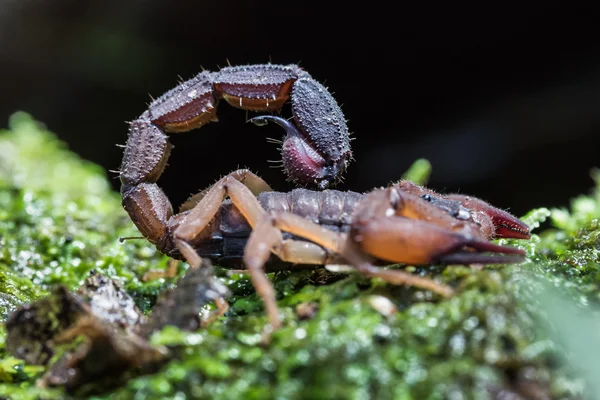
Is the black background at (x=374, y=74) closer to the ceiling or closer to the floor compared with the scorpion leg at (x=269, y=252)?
closer to the ceiling

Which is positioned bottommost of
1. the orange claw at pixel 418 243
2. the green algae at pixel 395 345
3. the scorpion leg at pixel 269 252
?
the green algae at pixel 395 345

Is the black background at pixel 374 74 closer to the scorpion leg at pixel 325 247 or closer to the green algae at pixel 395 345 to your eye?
the scorpion leg at pixel 325 247

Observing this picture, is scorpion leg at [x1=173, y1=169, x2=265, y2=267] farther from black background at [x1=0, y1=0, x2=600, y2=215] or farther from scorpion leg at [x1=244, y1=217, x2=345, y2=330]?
black background at [x1=0, y1=0, x2=600, y2=215]

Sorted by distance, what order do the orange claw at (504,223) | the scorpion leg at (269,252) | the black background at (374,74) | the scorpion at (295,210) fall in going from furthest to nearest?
the black background at (374,74) < the orange claw at (504,223) < the scorpion at (295,210) < the scorpion leg at (269,252)

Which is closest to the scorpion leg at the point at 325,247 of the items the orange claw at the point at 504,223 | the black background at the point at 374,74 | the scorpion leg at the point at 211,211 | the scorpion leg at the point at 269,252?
the scorpion leg at the point at 269,252

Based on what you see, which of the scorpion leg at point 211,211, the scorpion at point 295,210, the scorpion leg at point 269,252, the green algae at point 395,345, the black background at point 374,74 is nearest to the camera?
the green algae at point 395,345

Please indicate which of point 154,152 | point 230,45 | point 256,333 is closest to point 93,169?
point 230,45
